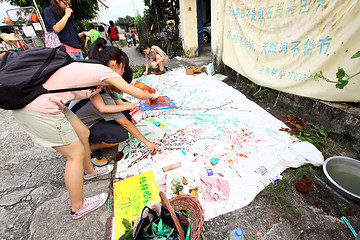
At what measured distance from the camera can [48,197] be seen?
66.4 inches

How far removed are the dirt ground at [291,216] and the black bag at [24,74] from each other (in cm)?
167

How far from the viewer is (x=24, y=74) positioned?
1.01 meters

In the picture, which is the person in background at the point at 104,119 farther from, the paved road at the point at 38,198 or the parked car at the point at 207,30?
the parked car at the point at 207,30

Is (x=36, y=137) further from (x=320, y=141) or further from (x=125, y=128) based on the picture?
(x=320, y=141)

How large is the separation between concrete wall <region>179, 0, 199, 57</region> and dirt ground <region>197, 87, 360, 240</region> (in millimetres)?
6029

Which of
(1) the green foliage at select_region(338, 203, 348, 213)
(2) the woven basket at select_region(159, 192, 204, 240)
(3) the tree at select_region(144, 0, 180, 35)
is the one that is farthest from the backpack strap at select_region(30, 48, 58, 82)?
(3) the tree at select_region(144, 0, 180, 35)

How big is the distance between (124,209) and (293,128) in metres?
2.48

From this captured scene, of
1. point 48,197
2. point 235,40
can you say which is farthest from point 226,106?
point 48,197

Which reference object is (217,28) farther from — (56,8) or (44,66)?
(44,66)

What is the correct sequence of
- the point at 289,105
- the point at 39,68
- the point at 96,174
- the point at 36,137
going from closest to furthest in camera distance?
the point at 39,68, the point at 36,137, the point at 96,174, the point at 289,105

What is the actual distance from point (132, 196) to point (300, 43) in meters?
2.90

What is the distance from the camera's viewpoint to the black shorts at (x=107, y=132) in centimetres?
184

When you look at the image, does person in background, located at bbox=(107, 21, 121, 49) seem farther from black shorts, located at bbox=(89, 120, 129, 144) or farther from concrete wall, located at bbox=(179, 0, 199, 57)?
black shorts, located at bbox=(89, 120, 129, 144)

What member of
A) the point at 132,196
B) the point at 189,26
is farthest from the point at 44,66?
the point at 189,26
